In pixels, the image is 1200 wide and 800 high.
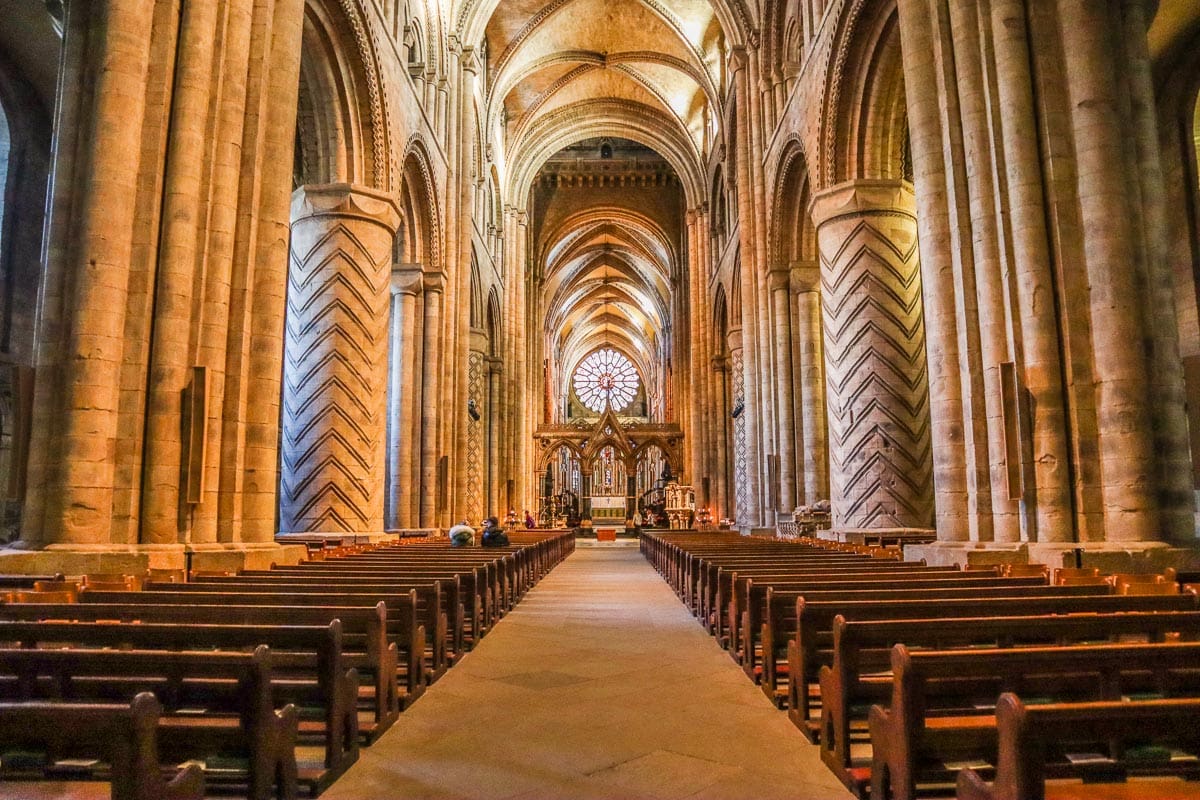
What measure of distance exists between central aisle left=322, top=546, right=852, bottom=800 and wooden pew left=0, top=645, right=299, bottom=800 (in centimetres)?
62

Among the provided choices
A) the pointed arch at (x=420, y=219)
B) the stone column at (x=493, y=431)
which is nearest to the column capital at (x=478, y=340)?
the stone column at (x=493, y=431)

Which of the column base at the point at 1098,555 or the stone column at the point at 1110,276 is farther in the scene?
the stone column at the point at 1110,276

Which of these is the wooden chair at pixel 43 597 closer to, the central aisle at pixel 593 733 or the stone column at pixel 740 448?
the central aisle at pixel 593 733

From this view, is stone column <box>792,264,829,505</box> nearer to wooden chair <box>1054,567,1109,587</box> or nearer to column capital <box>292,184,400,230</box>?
column capital <box>292,184,400,230</box>

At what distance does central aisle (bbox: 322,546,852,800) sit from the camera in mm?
3166

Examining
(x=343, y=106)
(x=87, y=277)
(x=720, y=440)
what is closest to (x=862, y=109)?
(x=343, y=106)

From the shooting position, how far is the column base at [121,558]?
20.6 ft

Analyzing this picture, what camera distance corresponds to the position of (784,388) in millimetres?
16203

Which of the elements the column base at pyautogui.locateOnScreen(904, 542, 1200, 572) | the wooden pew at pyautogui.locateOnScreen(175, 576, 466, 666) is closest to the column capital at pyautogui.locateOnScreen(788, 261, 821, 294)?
the column base at pyautogui.locateOnScreen(904, 542, 1200, 572)

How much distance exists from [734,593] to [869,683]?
267 cm

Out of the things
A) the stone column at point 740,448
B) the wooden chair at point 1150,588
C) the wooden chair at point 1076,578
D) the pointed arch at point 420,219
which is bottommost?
the wooden chair at point 1076,578

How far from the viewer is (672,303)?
3822 cm

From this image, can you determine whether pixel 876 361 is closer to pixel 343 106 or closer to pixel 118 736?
pixel 343 106

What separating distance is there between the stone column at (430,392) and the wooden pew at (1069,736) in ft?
48.4
